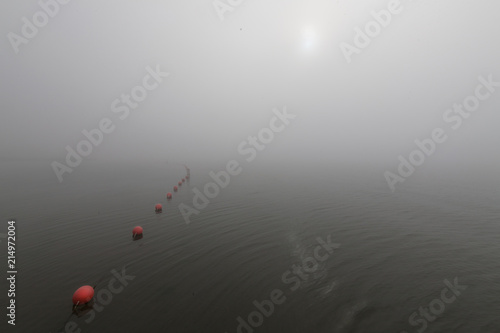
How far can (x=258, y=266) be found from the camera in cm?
1548

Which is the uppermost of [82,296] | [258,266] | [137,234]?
[137,234]

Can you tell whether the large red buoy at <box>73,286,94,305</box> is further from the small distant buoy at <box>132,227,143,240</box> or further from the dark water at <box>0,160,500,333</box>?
the small distant buoy at <box>132,227,143,240</box>

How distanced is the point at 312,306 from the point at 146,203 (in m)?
30.0

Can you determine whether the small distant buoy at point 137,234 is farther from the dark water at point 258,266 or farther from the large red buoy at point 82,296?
the large red buoy at point 82,296

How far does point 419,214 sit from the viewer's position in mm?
28188

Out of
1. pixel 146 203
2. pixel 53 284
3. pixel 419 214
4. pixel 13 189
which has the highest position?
pixel 13 189

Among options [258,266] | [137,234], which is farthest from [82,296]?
[258,266]

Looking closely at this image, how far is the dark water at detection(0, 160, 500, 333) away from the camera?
422 inches

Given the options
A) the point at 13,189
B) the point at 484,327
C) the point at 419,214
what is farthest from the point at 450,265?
the point at 13,189

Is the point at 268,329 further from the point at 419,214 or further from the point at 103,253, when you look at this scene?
the point at 419,214

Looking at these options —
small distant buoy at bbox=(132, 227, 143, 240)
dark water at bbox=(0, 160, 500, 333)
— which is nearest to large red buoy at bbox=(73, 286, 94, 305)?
dark water at bbox=(0, 160, 500, 333)

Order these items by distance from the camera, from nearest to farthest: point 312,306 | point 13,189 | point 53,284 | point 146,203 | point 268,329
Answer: point 268,329 < point 312,306 < point 53,284 < point 146,203 < point 13,189

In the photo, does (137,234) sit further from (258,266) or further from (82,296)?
(258,266)

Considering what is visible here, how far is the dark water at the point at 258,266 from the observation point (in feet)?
35.2
